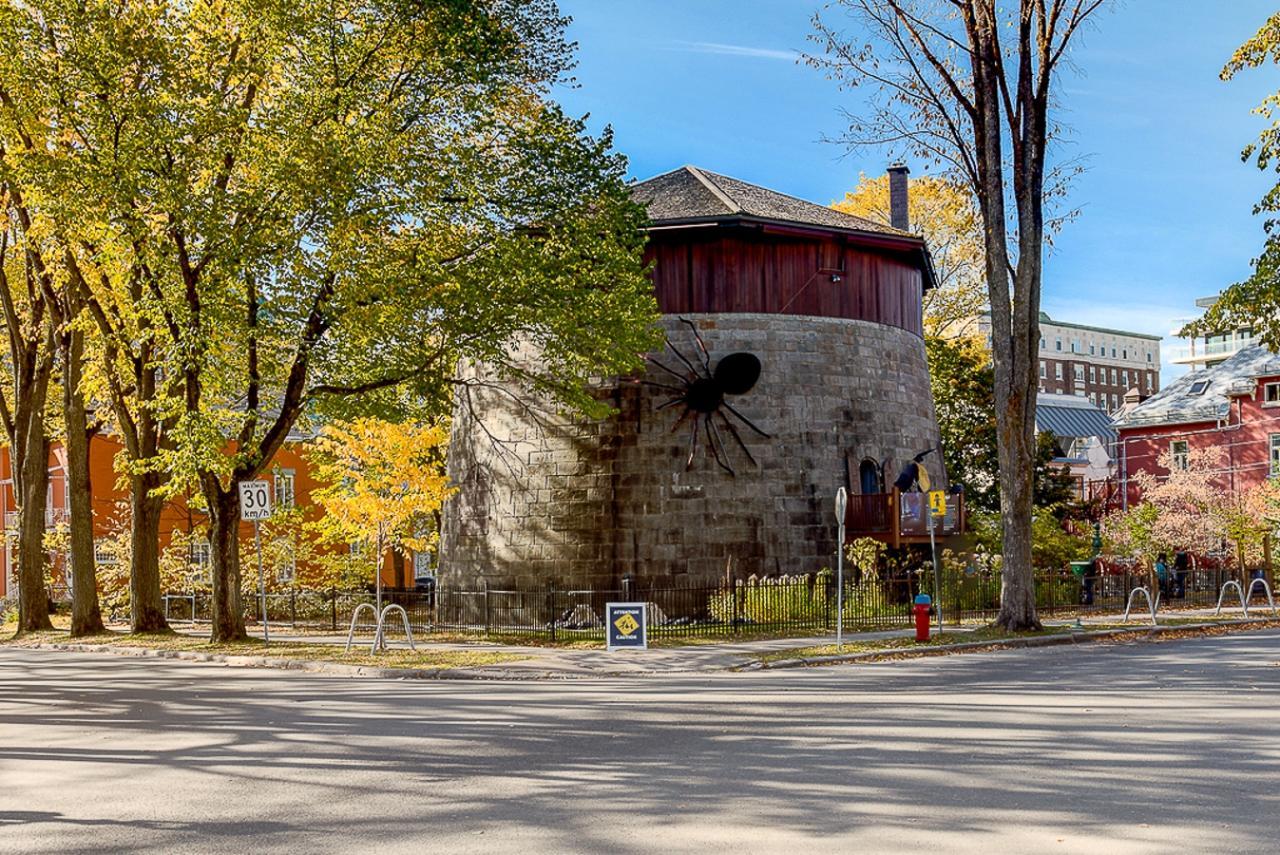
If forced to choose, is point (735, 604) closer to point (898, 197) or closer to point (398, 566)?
point (898, 197)

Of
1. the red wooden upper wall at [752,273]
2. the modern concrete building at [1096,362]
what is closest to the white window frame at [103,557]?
the red wooden upper wall at [752,273]

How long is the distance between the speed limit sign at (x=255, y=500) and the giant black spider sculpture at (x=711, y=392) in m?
11.0

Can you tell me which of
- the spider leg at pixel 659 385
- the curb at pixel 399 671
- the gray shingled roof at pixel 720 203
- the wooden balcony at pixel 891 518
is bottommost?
the curb at pixel 399 671

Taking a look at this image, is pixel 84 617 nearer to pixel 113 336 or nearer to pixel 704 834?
pixel 113 336

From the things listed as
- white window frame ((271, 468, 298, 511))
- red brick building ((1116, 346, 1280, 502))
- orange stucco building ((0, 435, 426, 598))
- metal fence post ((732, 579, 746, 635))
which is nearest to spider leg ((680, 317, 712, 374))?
metal fence post ((732, 579, 746, 635))

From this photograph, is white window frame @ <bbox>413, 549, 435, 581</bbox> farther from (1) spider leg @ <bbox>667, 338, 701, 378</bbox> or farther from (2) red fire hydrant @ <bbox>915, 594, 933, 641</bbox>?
(2) red fire hydrant @ <bbox>915, 594, 933, 641</bbox>

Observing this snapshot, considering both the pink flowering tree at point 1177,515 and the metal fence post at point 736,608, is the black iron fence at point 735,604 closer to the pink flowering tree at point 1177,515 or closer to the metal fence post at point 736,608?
the metal fence post at point 736,608

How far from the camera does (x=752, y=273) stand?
3250 centimetres

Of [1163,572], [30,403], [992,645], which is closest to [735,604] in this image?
[992,645]

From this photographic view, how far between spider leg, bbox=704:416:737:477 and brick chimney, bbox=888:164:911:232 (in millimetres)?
11465

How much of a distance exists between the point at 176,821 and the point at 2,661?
60.1ft

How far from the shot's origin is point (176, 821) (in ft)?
27.2

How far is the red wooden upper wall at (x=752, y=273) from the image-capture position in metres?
32.2

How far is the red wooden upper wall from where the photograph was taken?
3222 cm
